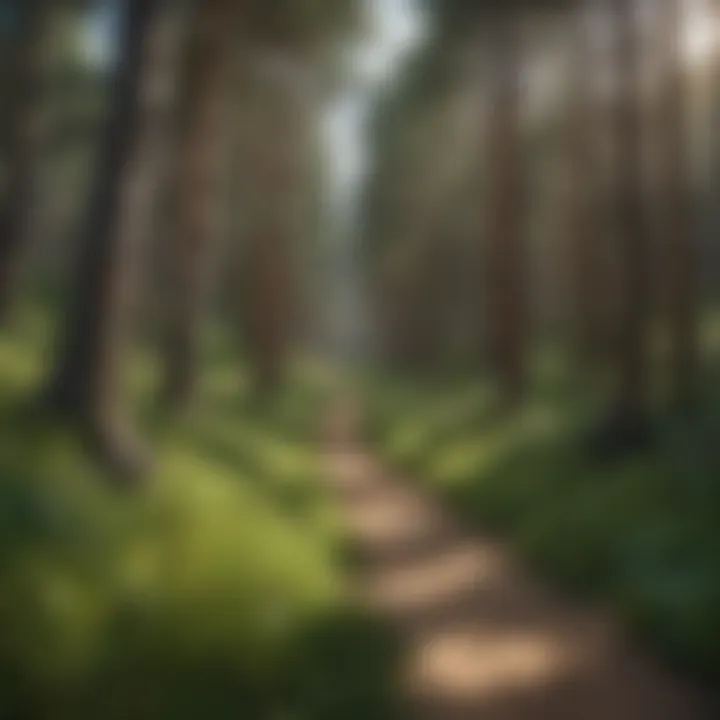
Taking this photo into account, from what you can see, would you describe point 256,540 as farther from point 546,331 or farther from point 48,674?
point 546,331

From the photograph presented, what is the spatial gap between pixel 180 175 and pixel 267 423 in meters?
0.58

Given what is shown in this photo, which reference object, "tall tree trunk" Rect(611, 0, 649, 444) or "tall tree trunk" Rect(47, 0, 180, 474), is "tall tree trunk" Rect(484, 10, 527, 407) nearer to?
"tall tree trunk" Rect(611, 0, 649, 444)

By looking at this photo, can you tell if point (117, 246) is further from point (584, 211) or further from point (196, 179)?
point (584, 211)

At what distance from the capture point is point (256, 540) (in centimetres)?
239

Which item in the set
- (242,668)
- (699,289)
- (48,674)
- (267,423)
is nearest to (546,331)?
(699,289)

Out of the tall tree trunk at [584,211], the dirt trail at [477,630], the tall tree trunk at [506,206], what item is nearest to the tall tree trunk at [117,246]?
the dirt trail at [477,630]

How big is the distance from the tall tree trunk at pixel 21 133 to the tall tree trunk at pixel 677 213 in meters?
1.43

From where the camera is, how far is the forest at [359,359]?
7.29 feet

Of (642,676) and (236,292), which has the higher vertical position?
(236,292)

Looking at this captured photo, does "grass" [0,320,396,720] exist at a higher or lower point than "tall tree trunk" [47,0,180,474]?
lower

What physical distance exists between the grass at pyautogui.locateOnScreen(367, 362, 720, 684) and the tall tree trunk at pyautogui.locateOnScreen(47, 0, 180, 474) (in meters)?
0.66

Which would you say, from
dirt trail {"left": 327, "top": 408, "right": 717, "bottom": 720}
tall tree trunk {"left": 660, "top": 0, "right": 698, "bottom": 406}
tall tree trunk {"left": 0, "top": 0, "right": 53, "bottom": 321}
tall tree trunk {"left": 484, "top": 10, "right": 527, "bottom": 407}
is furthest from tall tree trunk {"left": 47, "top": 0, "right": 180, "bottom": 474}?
tall tree trunk {"left": 660, "top": 0, "right": 698, "bottom": 406}

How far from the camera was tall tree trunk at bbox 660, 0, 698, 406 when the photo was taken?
8.69 ft

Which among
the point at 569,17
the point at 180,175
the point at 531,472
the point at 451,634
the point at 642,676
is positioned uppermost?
the point at 569,17
